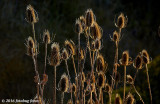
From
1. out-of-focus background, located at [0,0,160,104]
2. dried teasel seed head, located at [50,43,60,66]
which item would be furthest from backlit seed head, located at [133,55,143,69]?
out-of-focus background, located at [0,0,160,104]

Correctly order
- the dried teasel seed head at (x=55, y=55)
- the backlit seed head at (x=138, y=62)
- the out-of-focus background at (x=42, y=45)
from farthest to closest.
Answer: the out-of-focus background at (x=42, y=45), the backlit seed head at (x=138, y=62), the dried teasel seed head at (x=55, y=55)

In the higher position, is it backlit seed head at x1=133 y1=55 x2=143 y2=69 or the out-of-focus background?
the out-of-focus background

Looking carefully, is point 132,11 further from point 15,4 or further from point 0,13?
point 0,13

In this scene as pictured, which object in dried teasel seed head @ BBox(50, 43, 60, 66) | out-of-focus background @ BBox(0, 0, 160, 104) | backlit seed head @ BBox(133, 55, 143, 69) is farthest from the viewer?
out-of-focus background @ BBox(0, 0, 160, 104)

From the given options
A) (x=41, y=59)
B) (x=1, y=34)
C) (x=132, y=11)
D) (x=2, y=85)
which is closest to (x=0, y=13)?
(x=1, y=34)

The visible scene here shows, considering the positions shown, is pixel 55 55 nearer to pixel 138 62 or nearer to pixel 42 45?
pixel 138 62

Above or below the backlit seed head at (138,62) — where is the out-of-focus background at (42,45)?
above

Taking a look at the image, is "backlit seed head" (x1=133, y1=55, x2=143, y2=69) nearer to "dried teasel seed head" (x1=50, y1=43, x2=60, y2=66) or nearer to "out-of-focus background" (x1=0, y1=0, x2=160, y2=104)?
"dried teasel seed head" (x1=50, y1=43, x2=60, y2=66)

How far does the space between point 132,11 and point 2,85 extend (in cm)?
368

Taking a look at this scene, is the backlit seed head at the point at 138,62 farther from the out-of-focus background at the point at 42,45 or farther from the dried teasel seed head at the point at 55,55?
the out-of-focus background at the point at 42,45

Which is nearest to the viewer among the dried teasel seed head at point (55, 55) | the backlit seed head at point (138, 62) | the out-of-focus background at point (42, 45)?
the dried teasel seed head at point (55, 55)

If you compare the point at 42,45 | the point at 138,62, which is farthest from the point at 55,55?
the point at 42,45

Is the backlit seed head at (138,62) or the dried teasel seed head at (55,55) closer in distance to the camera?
the dried teasel seed head at (55,55)

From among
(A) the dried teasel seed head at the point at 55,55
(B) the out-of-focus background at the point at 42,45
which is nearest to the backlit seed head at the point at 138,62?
(A) the dried teasel seed head at the point at 55,55
